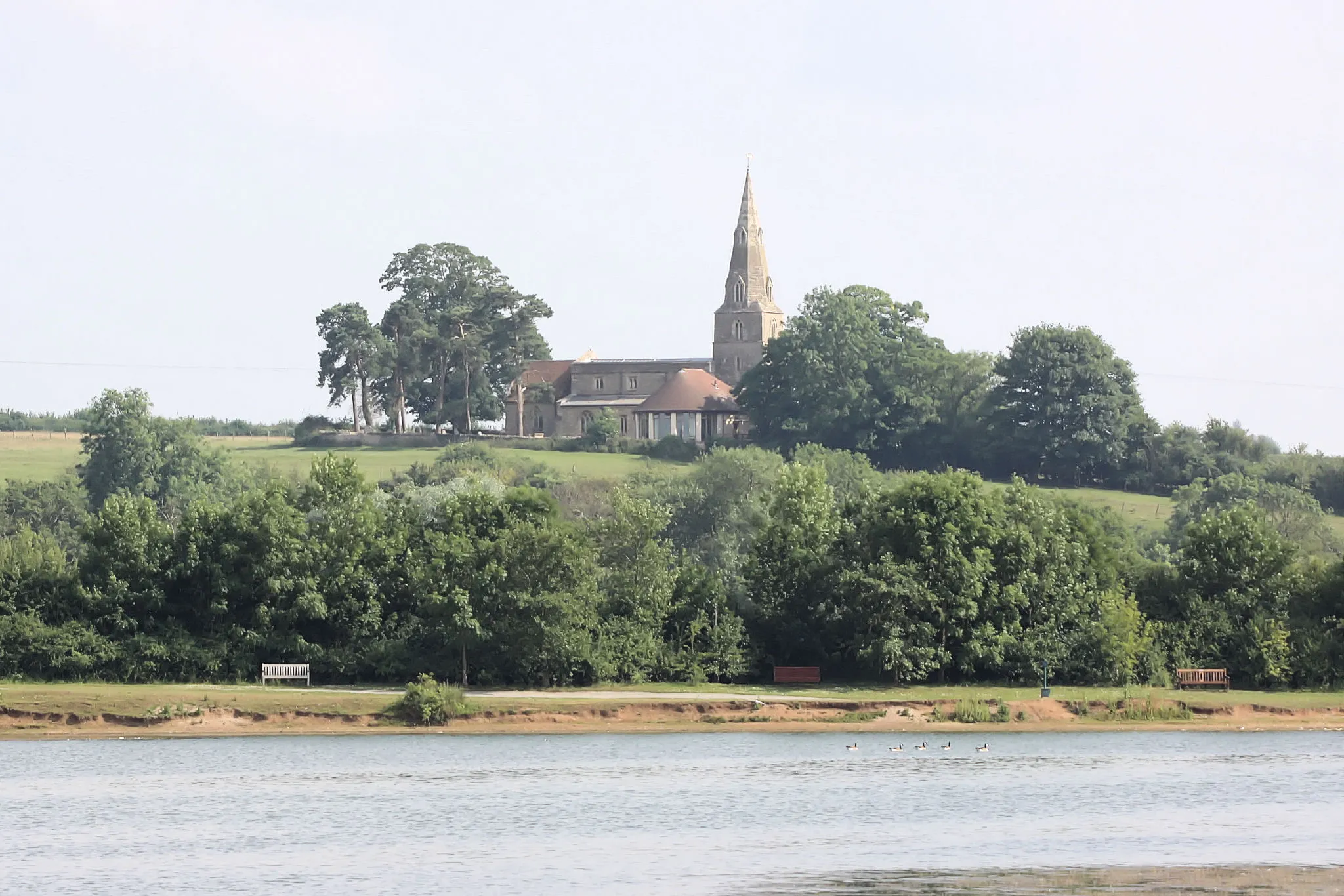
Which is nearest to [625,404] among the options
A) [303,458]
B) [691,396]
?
[691,396]

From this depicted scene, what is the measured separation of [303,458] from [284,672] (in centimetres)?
9441

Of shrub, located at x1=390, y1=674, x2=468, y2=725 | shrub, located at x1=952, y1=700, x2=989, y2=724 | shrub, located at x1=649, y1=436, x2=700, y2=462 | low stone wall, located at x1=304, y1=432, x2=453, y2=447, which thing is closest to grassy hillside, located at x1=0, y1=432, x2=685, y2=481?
shrub, located at x1=649, y1=436, x2=700, y2=462

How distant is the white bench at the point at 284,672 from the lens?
67.4 meters

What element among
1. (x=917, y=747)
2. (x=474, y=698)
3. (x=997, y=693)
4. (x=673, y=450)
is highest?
(x=673, y=450)

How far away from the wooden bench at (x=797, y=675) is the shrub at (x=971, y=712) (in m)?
7.26

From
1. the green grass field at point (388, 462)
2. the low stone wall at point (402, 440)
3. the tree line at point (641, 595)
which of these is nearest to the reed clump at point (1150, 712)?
the tree line at point (641, 595)

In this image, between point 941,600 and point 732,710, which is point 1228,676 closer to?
point 941,600

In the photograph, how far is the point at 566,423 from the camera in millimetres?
193500

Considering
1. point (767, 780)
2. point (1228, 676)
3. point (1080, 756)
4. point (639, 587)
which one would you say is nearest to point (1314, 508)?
point (1228, 676)

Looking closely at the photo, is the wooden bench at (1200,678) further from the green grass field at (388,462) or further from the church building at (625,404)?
the church building at (625,404)

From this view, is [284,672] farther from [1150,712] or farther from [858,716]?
[1150,712]

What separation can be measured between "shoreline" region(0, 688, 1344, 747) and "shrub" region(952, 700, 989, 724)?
26 centimetres

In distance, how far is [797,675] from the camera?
71.9m

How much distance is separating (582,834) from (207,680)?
28803 mm
